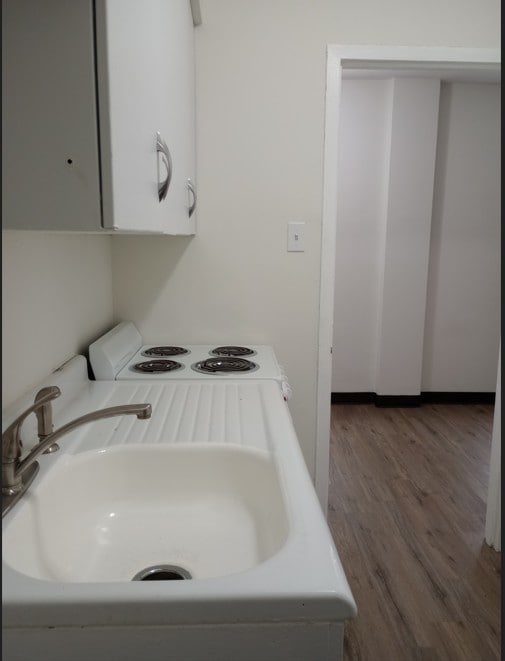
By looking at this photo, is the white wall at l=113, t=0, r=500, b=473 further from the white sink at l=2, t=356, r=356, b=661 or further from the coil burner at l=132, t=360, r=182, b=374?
the white sink at l=2, t=356, r=356, b=661

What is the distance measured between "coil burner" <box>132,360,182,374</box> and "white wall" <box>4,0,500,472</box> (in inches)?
9.2

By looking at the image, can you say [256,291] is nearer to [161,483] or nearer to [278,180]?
[278,180]

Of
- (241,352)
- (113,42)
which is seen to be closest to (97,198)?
(113,42)

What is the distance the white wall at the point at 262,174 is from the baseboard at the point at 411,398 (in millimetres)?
2042

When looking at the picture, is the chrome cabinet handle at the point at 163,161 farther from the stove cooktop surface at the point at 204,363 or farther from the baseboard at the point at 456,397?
the baseboard at the point at 456,397

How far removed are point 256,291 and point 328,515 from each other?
3.86ft

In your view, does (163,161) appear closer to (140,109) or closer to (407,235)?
(140,109)

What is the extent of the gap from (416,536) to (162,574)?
1719 millimetres

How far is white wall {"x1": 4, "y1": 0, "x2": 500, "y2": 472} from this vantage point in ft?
6.17

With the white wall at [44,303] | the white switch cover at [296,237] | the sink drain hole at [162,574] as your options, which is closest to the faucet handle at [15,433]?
the white wall at [44,303]

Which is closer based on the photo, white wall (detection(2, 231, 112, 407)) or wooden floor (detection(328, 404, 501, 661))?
white wall (detection(2, 231, 112, 407))

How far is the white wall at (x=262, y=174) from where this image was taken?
74.0 inches

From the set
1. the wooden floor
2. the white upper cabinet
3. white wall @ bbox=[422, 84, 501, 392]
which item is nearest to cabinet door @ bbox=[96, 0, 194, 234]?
the white upper cabinet

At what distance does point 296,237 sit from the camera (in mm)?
2004
